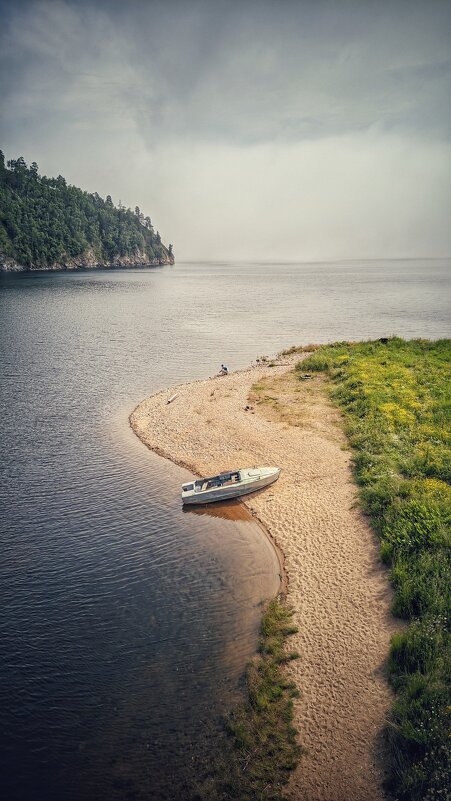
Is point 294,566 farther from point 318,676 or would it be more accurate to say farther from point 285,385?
point 285,385

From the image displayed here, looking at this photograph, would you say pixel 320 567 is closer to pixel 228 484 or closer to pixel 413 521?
pixel 413 521

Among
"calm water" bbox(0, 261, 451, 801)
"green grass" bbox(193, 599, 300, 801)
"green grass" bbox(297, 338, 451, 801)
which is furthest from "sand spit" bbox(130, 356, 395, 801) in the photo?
"calm water" bbox(0, 261, 451, 801)

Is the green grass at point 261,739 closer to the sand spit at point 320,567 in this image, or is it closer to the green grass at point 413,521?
the sand spit at point 320,567

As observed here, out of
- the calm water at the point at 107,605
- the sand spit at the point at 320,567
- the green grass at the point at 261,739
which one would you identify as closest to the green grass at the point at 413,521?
the sand spit at the point at 320,567

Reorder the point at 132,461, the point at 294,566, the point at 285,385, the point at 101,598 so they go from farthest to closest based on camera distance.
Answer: the point at 285,385 < the point at 132,461 < the point at 294,566 < the point at 101,598

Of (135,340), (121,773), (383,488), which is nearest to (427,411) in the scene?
(383,488)

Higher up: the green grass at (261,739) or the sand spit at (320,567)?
the sand spit at (320,567)
